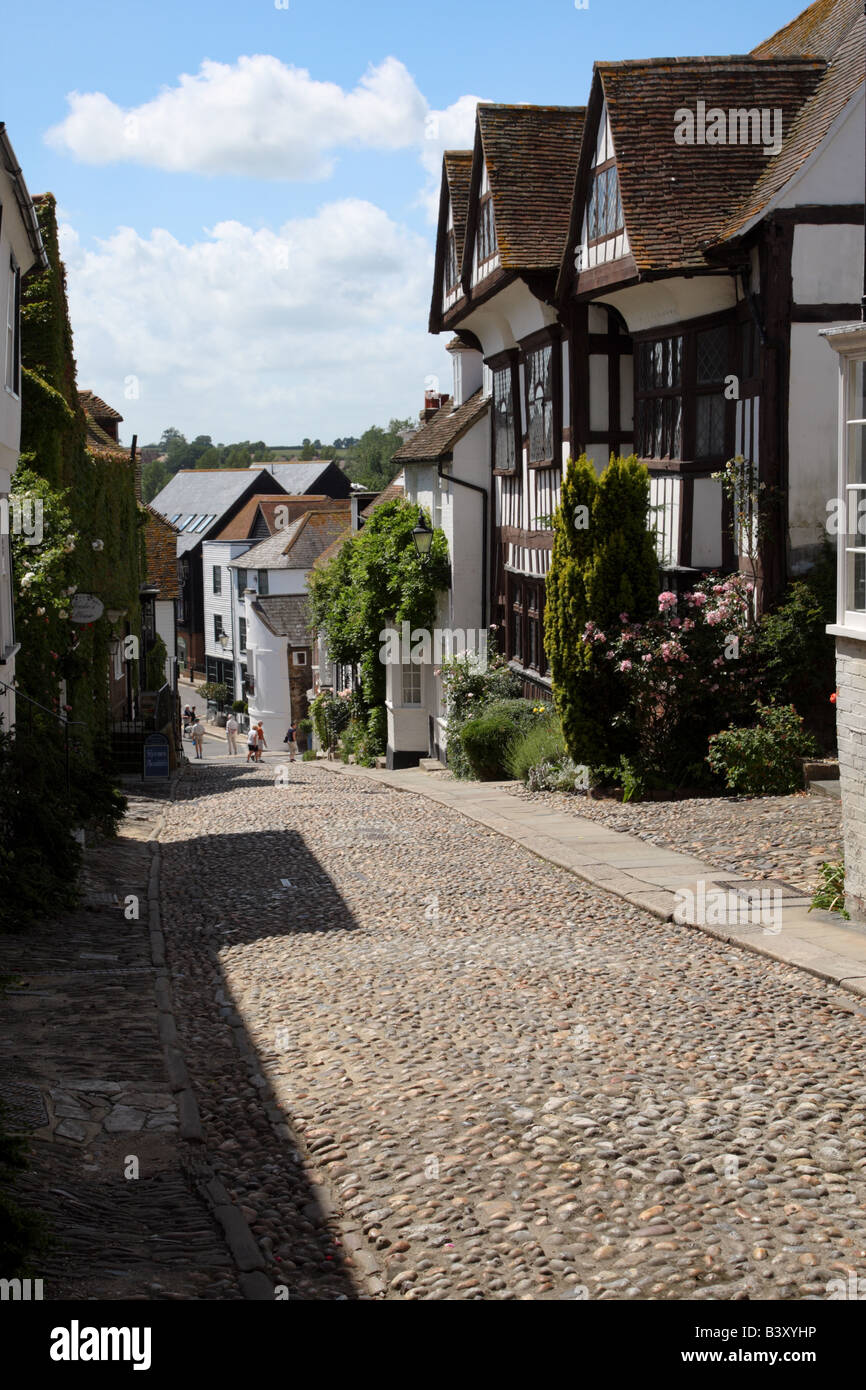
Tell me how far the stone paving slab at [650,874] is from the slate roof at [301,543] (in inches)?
1568

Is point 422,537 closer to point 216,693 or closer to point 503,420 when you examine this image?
point 503,420

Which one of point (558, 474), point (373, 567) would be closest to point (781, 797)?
point (558, 474)

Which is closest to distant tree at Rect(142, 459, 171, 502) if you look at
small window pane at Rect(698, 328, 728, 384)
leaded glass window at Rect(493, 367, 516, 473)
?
leaded glass window at Rect(493, 367, 516, 473)

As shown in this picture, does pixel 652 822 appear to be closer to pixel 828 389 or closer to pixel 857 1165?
pixel 828 389

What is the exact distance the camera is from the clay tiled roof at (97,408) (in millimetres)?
33625

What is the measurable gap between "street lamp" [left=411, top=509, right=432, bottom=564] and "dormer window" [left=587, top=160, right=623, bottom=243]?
9.11 m

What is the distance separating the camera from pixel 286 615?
57.2 metres

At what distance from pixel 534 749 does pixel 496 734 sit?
6.86 feet

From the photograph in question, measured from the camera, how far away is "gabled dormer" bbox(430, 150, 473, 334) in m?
25.5

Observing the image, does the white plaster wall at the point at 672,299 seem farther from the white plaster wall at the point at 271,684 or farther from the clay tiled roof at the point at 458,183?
the white plaster wall at the point at 271,684

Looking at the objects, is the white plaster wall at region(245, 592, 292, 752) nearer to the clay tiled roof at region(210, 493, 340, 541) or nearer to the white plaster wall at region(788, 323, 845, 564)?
the clay tiled roof at region(210, 493, 340, 541)

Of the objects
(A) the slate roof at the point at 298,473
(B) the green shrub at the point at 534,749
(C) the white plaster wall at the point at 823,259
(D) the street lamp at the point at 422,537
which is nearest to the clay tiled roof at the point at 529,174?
(C) the white plaster wall at the point at 823,259

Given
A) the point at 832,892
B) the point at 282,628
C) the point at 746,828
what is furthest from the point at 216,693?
the point at 832,892

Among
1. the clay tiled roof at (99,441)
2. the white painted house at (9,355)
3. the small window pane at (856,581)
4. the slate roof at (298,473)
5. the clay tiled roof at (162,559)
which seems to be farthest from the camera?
the slate roof at (298,473)
